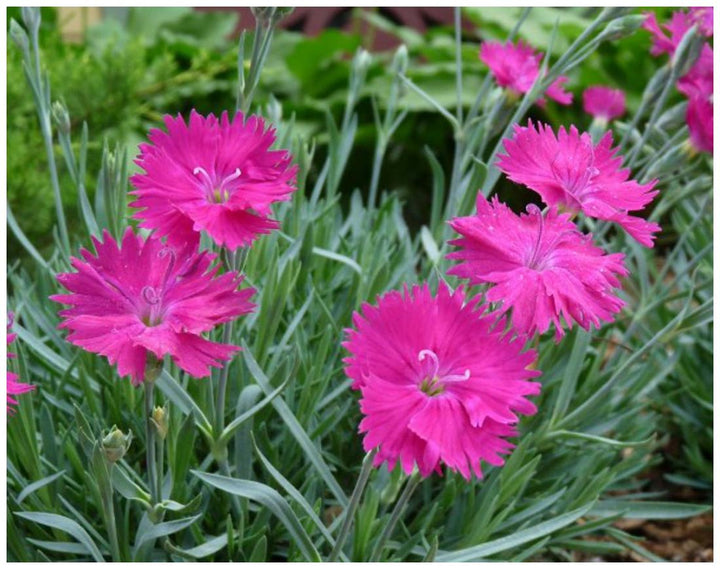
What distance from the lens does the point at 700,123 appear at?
112cm

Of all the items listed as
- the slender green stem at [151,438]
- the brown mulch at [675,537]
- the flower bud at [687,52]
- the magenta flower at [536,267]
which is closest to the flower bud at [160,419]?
the slender green stem at [151,438]

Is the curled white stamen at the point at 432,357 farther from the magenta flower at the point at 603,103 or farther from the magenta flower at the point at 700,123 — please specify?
the magenta flower at the point at 603,103

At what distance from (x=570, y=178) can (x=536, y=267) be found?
0.31 feet

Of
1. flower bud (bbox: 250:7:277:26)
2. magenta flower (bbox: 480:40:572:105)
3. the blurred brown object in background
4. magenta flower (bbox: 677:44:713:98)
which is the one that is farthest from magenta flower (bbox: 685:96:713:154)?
the blurred brown object in background

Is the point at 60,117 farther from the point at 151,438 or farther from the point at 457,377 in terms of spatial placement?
the point at 457,377

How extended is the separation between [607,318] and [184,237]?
285mm

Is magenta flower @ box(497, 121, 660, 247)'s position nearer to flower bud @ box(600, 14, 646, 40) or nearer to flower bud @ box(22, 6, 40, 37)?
flower bud @ box(600, 14, 646, 40)

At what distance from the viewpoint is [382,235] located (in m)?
1.31

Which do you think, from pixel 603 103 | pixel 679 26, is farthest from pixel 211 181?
pixel 603 103

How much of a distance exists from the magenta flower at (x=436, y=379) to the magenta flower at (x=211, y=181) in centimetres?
11

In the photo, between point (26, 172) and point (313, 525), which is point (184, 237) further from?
point (26, 172)

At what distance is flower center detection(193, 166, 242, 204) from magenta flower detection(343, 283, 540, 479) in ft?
0.45

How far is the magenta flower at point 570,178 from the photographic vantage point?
2.35 ft

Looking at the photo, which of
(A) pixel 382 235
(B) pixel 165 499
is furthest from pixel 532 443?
(B) pixel 165 499
